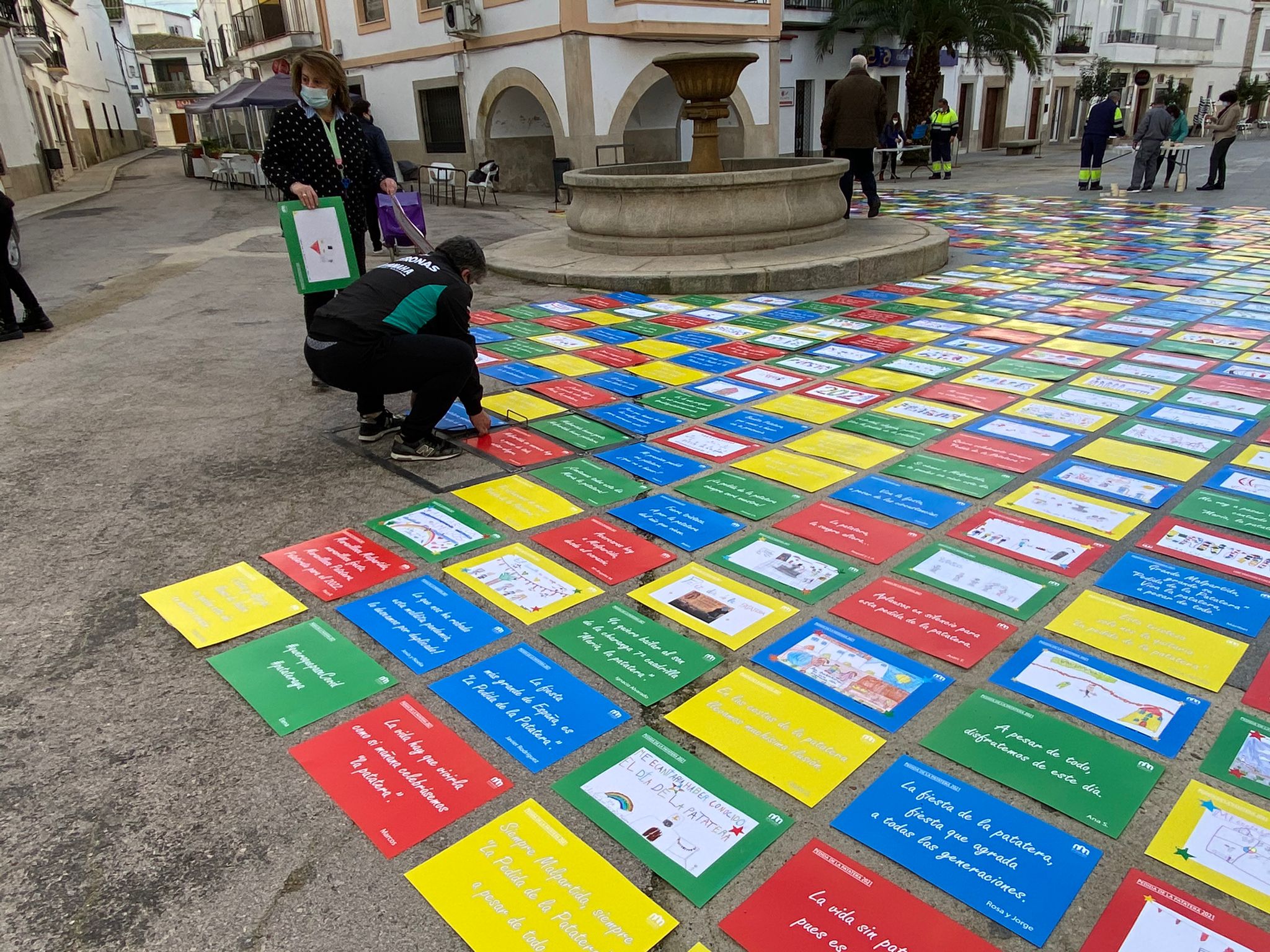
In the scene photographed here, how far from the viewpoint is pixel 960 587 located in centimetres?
297

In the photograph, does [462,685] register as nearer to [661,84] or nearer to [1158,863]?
[1158,863]

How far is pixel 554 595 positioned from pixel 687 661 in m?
0.58

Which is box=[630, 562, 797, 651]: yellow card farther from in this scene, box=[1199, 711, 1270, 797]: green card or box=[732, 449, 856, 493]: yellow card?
box=[1199, 711, 1270, 797]: green card

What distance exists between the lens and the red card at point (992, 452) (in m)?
3.99

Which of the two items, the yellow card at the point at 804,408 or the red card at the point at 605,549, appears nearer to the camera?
the red card at the point at 605,549

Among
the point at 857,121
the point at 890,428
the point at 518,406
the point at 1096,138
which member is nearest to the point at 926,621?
the point at 890,428

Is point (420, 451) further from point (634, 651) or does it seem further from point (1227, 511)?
point (1227, 511)

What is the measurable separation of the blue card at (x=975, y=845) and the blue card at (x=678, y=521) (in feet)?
4.46

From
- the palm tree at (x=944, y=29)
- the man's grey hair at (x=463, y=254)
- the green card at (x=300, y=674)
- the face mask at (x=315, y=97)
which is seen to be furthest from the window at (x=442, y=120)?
the green card at (x=300, y=674)

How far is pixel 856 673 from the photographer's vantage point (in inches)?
100

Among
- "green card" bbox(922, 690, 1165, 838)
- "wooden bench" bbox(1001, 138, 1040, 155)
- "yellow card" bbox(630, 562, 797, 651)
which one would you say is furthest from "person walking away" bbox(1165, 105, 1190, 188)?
"green card" bbox(922, 690, 1165, 838)

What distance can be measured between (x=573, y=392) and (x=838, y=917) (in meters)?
3.73

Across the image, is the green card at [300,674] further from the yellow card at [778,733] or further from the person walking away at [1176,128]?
the person walking away at [1176,128]

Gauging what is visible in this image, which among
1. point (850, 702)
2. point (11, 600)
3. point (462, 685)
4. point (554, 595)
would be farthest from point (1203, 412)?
point (11, 600)
